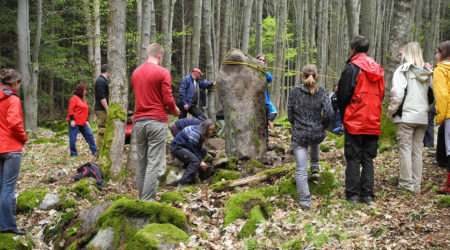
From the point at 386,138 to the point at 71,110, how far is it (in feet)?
25.5

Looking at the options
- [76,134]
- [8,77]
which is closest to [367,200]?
[8,77]

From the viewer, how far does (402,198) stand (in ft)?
16.3

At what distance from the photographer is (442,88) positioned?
478 centimetres

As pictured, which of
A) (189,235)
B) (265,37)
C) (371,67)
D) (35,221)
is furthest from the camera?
(265,37)

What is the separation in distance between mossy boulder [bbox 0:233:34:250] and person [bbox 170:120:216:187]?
2.98 meters

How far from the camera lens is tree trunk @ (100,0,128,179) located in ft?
21.8

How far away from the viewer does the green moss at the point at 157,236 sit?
12.1ft

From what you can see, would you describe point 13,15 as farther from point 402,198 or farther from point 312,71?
point 402,198

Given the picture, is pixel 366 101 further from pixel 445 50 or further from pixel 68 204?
pixel 68 204

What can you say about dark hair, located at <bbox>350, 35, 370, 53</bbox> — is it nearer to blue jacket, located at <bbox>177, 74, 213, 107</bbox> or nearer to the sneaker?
the sneaker

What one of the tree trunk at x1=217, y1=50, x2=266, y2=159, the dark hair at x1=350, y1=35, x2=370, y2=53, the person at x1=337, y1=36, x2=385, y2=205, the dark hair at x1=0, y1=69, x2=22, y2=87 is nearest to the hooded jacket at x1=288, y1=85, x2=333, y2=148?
the person at x1=337, y1=36, x2=385, y2=205

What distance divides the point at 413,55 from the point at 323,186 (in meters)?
2.42

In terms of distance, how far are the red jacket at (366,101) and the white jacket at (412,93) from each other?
0.55 metres

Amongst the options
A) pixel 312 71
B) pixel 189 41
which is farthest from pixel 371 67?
pixel 189 41
